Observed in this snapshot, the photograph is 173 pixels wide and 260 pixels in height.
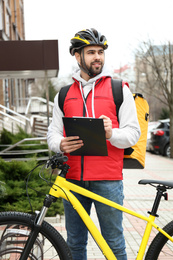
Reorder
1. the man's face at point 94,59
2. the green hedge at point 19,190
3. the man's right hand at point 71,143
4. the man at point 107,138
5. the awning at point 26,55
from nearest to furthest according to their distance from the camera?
1. the man's right hand at point 71,143
2. the man at point 107,138
3. the man's face at point 94,59
4. the green hedge at point 19,190
5. the awning at point 26,55

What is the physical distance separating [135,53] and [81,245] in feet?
54.5

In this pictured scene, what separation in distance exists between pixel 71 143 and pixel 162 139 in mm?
16022

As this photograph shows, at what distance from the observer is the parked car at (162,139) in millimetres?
18031

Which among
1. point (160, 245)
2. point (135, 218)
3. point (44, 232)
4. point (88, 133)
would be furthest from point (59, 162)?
point (135, 218)

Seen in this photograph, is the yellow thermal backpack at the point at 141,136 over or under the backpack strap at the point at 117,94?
under

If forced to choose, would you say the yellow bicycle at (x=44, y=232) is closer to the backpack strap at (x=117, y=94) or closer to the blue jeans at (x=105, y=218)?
the blue jeans at (x=105, y=218)

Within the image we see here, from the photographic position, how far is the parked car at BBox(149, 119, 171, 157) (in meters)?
18.0

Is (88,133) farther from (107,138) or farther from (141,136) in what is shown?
(141,136)

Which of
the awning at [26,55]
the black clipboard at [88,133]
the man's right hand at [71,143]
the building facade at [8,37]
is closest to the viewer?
the black clipboard at [88,133]

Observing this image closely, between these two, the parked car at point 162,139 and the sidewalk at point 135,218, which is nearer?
the sidewalk at point 135,218

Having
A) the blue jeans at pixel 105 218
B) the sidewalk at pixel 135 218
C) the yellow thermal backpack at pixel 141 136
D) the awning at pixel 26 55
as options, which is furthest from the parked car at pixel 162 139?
the blue jeans at pixel 105 218

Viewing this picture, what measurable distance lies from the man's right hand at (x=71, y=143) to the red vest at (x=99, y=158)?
6.6 inches

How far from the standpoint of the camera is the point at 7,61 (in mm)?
7867

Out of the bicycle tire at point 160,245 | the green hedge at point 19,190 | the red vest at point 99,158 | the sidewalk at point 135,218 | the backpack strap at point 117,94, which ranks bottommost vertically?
the sidewalk at point 135,218
